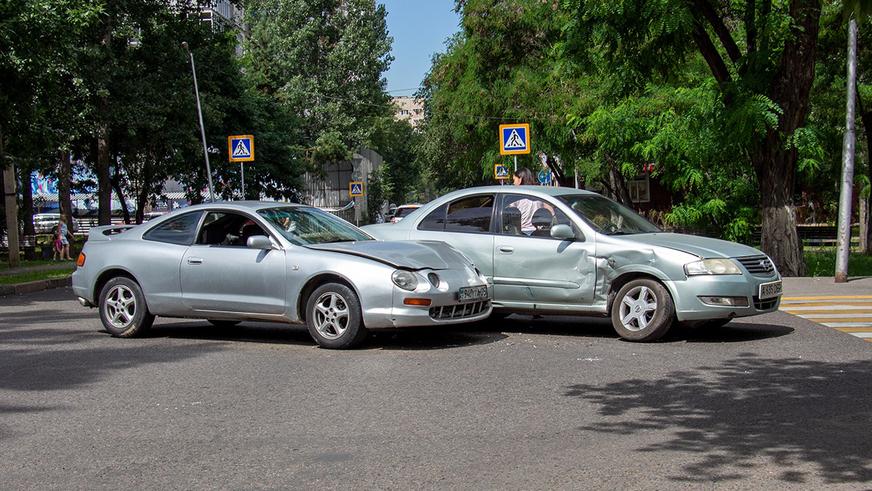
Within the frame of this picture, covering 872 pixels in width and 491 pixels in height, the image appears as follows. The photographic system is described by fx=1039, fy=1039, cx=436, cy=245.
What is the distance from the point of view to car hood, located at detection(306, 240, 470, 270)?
Result: 1009 centimetres

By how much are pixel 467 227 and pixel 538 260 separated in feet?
3.49

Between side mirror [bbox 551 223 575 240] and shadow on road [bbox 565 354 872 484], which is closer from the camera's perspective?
shadow on road [bbox 565 354 872 484]

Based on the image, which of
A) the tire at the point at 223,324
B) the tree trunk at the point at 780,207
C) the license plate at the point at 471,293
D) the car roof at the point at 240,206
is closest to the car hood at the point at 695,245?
the license plate at the point at 471,293

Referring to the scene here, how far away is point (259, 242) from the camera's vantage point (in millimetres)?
10398

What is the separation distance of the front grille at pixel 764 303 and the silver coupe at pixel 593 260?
1cm

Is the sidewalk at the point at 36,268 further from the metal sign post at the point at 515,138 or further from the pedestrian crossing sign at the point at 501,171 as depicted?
the pedestrian crossing sign at the point at 501,171

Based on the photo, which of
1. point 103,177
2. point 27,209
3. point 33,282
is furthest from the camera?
point 27,209

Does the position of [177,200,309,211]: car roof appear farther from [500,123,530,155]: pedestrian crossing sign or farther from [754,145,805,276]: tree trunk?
[500,123,530,155]: pedestrian crossing sign

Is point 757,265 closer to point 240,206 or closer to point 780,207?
point 240,206

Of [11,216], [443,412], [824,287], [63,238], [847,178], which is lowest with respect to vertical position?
[443,412]

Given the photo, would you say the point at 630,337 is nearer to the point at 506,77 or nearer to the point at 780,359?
the point at 780,359

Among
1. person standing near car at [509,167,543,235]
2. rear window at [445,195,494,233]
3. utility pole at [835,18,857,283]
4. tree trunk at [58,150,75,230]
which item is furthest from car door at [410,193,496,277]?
tree trunk at [58,150,75,230]

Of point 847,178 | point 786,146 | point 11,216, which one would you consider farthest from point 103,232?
point 11,216

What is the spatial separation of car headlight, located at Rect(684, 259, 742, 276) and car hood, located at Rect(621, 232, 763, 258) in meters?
0.06
